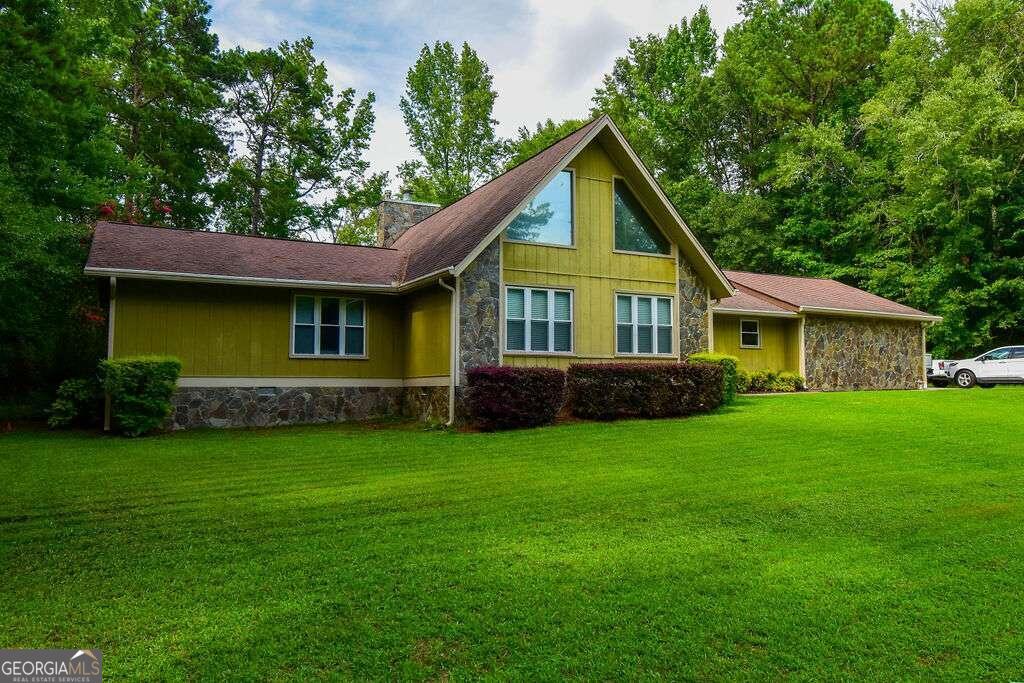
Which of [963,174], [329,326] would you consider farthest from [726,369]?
[963,174]

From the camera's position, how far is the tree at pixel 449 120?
35781mm

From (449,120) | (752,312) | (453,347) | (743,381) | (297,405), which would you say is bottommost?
(297,405)

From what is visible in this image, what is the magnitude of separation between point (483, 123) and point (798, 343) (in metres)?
20.7

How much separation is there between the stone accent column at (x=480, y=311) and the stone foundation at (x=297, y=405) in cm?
104

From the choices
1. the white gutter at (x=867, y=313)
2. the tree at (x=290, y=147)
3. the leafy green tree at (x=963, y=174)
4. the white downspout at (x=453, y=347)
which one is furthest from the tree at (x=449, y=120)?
the white downspout at (x=453, y=347)

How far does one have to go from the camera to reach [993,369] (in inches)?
865

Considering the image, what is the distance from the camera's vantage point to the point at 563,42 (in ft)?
87.1

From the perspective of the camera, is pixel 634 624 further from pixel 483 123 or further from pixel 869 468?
pixel 483 123

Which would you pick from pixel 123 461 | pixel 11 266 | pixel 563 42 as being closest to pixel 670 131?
pixel 563 42

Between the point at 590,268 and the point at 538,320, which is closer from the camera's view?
the point at 538,320

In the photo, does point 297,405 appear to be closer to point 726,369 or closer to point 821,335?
point 726,369

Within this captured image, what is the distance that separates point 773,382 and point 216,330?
15.6 m

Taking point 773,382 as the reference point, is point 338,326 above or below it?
above

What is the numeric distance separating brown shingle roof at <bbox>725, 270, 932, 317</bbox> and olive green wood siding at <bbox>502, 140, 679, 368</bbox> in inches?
304
